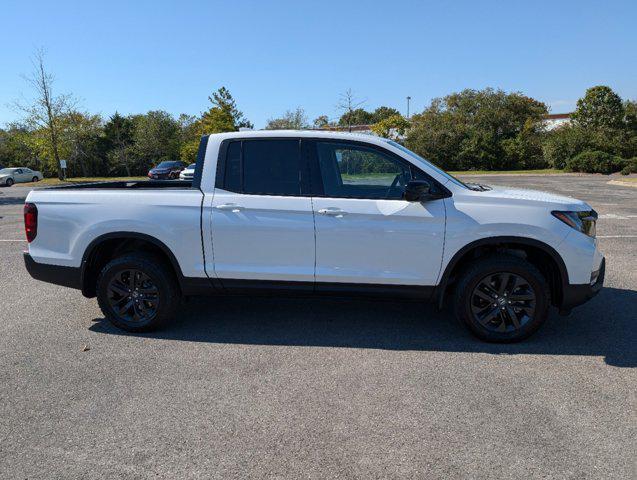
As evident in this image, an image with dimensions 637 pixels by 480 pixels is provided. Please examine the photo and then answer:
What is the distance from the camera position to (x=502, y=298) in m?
4.33

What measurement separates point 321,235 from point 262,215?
547 millimetres

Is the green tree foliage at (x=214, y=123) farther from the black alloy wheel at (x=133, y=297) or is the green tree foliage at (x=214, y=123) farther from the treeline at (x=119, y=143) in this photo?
the black alloy wheel at (x=133, y=297)

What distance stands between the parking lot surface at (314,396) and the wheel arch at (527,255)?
19.9 inches

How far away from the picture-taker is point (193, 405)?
3348mm

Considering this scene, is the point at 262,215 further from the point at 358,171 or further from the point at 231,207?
the point at 358,171

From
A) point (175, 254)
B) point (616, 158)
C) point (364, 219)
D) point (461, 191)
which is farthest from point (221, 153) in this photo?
point (616, 158)

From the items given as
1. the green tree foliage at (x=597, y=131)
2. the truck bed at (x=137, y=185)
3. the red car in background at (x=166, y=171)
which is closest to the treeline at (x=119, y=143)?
the red car in background at (x=166, y=171)

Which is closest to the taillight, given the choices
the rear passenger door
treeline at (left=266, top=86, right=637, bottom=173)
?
the rear passenger door

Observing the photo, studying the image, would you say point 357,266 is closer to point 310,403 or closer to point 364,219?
point 364,219

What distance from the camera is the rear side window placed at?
447 cm

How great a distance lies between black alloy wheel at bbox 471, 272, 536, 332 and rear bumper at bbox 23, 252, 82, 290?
12.0ft

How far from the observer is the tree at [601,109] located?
42.7 meters

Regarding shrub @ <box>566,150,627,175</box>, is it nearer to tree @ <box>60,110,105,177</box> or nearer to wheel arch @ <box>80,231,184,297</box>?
wheel arch @ <box>80,231,184,297</box>

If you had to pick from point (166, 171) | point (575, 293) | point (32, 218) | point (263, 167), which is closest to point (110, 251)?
point (32, 218)
